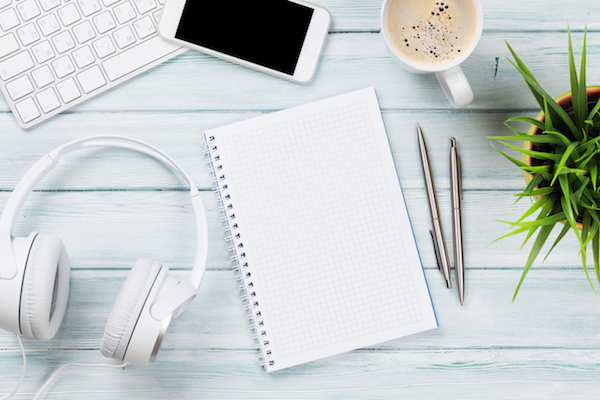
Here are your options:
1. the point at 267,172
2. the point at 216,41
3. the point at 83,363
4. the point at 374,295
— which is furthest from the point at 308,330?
the point at 216,41

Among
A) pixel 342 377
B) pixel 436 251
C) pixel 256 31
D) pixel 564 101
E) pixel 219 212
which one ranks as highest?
pixel 256 31

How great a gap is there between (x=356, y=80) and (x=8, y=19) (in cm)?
53

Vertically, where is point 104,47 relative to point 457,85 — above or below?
above

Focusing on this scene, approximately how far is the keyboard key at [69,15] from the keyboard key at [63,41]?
0.06 ft

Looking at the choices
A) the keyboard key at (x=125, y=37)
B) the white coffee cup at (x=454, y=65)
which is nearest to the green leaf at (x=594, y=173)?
the white coffee cup at (x=454, y=65)

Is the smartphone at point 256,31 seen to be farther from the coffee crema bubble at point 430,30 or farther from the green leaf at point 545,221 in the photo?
the green leaf at point 545,221

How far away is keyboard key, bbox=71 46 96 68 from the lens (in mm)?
669

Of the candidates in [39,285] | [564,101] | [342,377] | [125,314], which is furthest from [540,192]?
[39,285]

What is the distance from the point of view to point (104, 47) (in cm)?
67

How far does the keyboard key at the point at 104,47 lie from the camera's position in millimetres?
670

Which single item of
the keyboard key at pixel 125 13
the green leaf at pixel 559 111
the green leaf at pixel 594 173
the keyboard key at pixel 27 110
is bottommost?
the green leaf at pixel 594 173

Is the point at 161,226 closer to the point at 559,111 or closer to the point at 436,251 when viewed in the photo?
the point at 436,251

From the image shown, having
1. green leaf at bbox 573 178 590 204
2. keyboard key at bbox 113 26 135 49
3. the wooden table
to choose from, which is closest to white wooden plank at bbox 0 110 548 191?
the wooden table

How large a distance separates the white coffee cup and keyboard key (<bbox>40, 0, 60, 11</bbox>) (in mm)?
484
